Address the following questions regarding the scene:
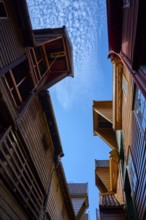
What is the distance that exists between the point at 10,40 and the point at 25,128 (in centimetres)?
310

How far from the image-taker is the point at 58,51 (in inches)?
498

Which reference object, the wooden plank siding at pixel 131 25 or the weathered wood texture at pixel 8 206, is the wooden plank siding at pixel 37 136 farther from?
the wooden plank siding at pixel 131 25

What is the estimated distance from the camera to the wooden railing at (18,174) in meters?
5.66

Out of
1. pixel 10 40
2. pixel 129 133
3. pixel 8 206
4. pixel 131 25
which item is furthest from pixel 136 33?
pixel 8 206

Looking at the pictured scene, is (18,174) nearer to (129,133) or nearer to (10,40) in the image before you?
(10,40)

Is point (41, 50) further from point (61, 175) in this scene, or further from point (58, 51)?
point (61, 175)

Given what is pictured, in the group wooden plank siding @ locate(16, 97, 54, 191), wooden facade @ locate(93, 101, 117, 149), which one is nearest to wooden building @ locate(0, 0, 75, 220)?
wooden plank siding @ locate(16, 97, 54, 191)

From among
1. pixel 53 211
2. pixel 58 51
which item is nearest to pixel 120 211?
pixel 53 211

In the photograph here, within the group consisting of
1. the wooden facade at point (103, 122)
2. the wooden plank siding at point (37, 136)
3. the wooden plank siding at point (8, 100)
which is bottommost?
the wooden facade at point (103, 122)

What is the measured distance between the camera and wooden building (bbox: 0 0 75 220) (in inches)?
237

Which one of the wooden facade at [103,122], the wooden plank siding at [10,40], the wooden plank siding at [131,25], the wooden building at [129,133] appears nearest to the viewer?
Result: the wooden plank siding at [131,25]

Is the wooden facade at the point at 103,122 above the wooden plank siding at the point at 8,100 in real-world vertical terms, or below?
below

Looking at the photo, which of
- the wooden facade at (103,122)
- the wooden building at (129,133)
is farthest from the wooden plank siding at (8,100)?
the wooden facade at (103,122)

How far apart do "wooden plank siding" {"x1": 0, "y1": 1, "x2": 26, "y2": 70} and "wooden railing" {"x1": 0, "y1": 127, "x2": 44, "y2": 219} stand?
2339 millimetres
